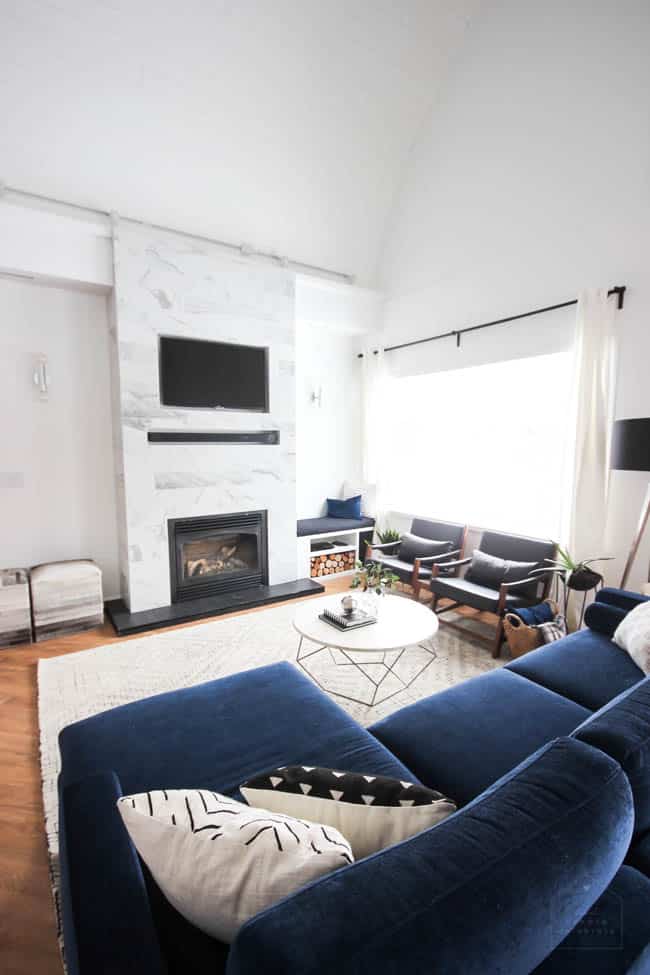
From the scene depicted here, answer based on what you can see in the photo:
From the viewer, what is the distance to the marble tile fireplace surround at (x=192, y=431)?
149 inches

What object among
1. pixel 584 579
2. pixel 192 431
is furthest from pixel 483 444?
pixel 192 431

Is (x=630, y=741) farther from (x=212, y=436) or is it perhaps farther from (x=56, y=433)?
(x=56, y=433)

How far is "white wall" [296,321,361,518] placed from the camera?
5.30 metres

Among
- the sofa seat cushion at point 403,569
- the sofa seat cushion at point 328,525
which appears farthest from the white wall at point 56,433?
the sofa seat cushion at point 403,569

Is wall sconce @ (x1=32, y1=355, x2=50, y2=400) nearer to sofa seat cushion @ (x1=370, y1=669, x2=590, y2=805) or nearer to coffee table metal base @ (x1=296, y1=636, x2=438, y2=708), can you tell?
coffee table metal base @ (x1=296, y1=636, x2=438, y2=708)

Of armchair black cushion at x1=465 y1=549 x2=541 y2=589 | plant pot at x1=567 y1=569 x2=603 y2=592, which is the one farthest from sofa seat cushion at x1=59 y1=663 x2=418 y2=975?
armchair black cushion at x1=465 y1=549 x2=541 y2=589

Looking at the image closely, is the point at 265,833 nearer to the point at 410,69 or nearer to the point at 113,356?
the point at 113,356

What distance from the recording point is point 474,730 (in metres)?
1.70

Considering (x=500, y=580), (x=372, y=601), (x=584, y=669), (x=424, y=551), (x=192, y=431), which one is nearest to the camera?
(x=584, y=669)

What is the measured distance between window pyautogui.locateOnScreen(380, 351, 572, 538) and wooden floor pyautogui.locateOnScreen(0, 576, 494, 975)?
368 centimetres

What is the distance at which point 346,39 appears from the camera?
370 cm

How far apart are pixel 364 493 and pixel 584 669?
3.66 m

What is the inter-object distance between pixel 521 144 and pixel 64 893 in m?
5.08

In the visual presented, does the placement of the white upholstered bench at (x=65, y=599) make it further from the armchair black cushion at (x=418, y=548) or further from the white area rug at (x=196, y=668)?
the armchair black cushion at (x=418, y=548)
